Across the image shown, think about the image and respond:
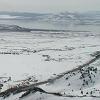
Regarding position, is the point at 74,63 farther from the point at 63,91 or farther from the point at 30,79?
the point at 63,91

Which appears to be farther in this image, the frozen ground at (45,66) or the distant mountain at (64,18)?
the distant mountain at (64,18)

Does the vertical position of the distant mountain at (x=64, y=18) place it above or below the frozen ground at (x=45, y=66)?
above

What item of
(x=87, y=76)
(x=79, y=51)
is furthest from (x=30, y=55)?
(x=87, y=76)

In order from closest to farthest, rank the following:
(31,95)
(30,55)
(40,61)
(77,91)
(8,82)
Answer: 1. (31,95)
2. (77,91)
3. (8,82)
4. (40,61)
5. (30,55)

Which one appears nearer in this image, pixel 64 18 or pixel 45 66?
pixel 45 66

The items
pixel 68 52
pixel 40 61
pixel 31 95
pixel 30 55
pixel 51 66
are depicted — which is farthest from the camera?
pixel 68 52

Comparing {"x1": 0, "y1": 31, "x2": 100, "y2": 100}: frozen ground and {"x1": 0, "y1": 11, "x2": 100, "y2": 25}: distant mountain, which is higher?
{"x1": 0, "y1": 11, "x2": 100, "y2": 25}: distant mountain

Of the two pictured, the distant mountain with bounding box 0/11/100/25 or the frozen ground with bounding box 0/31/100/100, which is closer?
the frozen ground with bounding box 0/31/100/100

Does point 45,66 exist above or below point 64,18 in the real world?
below

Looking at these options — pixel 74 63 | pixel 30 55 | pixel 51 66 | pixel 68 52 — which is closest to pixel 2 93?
pixel 51 66

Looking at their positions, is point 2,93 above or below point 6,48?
below

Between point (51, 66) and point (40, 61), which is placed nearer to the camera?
point (51, 66)
